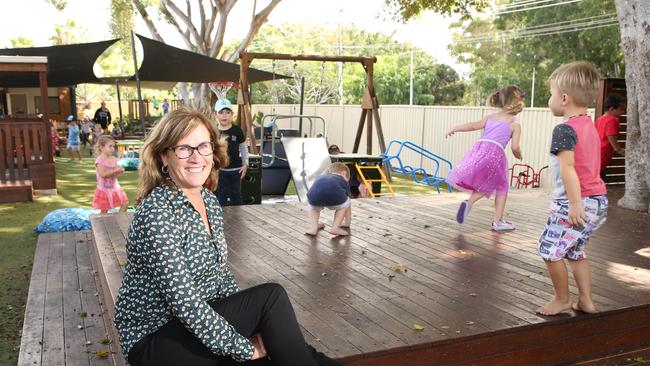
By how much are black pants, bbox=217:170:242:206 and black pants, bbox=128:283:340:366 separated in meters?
4.77

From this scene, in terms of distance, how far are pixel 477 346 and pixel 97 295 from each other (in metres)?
2.93

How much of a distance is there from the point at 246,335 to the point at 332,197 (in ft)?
10.9

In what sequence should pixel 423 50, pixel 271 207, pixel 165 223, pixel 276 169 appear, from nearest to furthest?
pixel 165 223 < pixel 271 207 < pixel 276 169 < pixel 423 50

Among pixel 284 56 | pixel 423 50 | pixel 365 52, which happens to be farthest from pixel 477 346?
pixel 365 52

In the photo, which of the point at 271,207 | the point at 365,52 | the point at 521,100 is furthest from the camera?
the point at 365,52

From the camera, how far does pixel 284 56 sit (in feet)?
38.5

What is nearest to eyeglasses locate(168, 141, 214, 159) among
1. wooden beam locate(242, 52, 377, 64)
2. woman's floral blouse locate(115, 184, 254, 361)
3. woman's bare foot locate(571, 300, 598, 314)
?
woman's floral blouse locate(115, 184, 254, 361)

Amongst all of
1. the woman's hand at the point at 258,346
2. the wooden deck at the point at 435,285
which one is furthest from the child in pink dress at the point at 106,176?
the woman's hand at the point at 258,346

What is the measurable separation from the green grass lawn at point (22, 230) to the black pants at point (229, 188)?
2.16m

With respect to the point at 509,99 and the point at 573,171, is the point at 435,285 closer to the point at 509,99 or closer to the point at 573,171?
the point at 573,171

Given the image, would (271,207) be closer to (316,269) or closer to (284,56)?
(316,269)

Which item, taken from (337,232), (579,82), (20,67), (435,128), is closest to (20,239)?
(337,232)

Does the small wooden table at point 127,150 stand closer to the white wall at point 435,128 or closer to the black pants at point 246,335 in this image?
the white wall at point 435,128

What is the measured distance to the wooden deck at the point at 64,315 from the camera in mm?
3379
